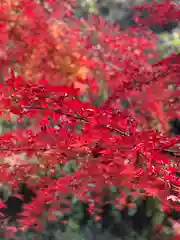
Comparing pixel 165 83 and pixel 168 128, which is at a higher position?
pixel 165 83

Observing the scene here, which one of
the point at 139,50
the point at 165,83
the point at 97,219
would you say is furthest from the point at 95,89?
the point at 97,219

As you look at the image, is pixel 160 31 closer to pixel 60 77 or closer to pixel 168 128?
pixel 168 128

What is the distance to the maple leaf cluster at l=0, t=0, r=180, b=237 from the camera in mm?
1575

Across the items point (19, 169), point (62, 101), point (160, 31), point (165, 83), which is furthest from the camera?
point (160, 31)

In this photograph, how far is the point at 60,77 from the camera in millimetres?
3795

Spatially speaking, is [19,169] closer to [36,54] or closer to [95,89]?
[36,54]

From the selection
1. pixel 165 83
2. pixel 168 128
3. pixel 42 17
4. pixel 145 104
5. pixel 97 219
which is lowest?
pixel 97 219

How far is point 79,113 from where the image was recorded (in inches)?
60.7

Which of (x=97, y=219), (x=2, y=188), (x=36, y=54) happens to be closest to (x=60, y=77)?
(x=36, y=54)

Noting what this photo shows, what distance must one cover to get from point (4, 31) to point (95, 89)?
4.92 ft

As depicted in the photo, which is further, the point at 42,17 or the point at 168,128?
the point at 168,128

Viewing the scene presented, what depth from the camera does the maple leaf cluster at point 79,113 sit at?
5.17 feet

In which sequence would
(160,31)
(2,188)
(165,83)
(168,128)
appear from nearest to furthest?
1. (165,83)
2. (2,188)
3. (168,128)
4. (160,31)

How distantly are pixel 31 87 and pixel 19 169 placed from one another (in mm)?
1782
